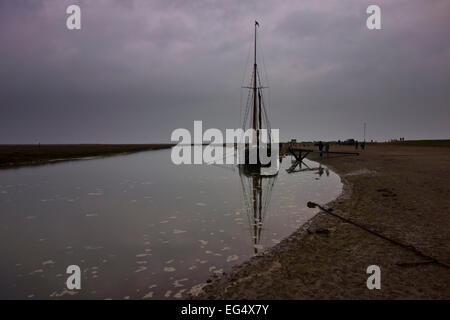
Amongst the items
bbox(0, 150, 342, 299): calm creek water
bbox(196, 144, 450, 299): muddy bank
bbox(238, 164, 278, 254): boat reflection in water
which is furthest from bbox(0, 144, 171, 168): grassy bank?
bbox(196, 144, 450, 299): muddy bank

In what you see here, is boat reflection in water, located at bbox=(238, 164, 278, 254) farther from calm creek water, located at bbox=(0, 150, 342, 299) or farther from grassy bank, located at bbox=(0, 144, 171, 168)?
grassy bank, located at bbox=(0, 144, 171, 168)

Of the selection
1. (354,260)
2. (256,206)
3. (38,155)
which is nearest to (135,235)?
(256,206)

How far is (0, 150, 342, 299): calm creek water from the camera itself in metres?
6.80

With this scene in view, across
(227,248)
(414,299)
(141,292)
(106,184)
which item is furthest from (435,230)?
(106,184)

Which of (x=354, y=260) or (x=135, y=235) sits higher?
(x=354, y=260)

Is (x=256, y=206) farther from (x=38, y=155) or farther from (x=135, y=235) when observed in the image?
(x=38, y=155)

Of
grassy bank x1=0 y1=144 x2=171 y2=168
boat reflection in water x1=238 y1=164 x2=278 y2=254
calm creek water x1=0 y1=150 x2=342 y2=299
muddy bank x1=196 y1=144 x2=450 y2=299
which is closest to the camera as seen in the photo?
muddy bank x1=196 y1=144 x2=450 y2=299

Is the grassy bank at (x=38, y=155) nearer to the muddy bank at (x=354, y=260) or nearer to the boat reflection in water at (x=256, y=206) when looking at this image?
the boat reflection in water at (x=256, y=206)

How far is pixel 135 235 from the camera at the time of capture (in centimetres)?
1051

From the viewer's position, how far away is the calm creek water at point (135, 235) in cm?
680

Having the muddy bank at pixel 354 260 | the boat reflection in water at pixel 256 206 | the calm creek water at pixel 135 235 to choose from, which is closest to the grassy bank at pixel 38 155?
the calm creek water at pixel 135 235

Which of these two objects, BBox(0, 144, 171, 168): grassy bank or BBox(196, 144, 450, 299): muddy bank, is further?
BBox(0, 144, 171, 168): grassy bank

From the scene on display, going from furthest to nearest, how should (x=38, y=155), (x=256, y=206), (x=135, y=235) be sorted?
(x=38, y=155), (x=256, y=206), (x=135, y=235)

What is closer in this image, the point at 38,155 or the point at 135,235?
the point at 135,235
